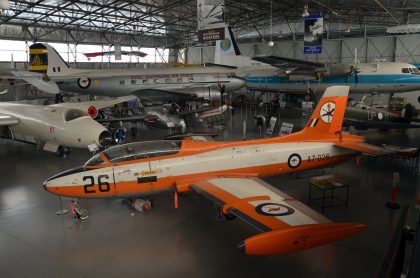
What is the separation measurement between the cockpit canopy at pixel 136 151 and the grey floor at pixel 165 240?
147 cm

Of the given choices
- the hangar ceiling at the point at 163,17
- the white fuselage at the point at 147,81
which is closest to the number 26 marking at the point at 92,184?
the white fuselage at the point at 147,81

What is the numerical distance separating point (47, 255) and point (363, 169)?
9.82m

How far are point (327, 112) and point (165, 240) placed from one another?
542 centimetres

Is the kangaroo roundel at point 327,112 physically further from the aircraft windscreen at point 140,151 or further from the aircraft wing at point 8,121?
the aircraft wing at point 8,121

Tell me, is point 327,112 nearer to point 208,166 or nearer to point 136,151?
point 208,166

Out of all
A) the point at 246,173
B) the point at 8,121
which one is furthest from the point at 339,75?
the point at 8,121

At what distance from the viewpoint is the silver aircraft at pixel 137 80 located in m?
20.2

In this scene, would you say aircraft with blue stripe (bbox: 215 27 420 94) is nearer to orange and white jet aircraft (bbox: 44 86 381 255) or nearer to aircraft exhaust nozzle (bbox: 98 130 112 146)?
aircraft exhaust nozzle (bbox: 98 130 112 146)

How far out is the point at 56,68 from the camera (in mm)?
20453

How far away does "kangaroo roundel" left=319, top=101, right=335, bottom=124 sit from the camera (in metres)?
8.56

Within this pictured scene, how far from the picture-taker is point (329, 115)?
8562mm

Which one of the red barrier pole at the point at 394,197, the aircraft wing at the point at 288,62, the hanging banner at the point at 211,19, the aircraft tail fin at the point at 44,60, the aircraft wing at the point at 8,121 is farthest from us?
the aircraft tail fin at the point at 44,60

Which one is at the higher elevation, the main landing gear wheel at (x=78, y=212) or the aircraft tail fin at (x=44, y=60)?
the aircraft tail fin at (x=44, y=60)

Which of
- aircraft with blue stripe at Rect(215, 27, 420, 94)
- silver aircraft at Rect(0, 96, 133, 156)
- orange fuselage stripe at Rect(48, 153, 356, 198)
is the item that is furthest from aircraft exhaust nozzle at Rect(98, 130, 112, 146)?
aircraft with blue stripe at Rect(215, 27, 420, 94)
